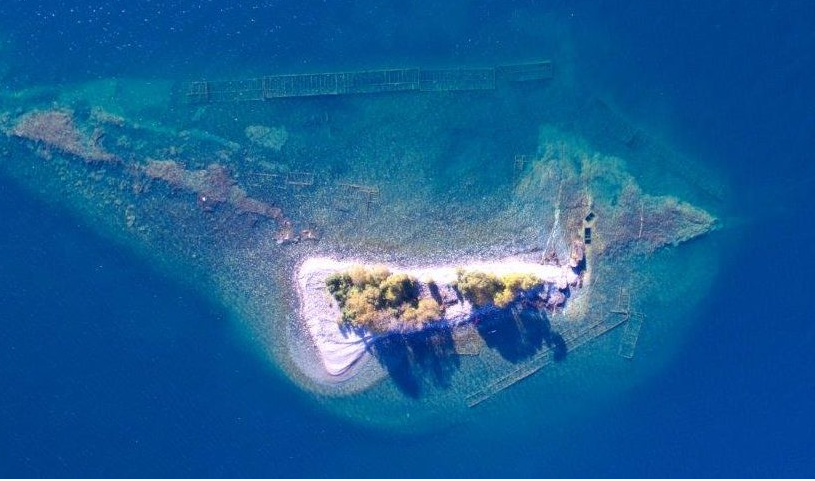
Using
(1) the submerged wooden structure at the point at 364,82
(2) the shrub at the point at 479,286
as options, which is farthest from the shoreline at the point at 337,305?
(1) the submerged wooden structure at the point at 364,82

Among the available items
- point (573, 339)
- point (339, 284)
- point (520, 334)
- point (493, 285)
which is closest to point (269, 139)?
point (339, 284)

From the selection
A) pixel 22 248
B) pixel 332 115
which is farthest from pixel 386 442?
pixel 22 248

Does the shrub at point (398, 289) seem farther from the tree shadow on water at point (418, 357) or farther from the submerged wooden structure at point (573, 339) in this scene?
the submerged wooden structure at point (573, 339)

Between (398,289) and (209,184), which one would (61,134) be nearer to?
(209,184)

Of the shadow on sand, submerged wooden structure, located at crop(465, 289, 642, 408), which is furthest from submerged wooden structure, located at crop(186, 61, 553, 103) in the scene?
submerged wooden structure, located at crop(465, 289, 642, 408)

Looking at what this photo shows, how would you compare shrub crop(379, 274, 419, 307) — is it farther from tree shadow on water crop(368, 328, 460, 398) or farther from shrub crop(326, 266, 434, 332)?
tree shadow on water crop(368, 328, 460, 398)
